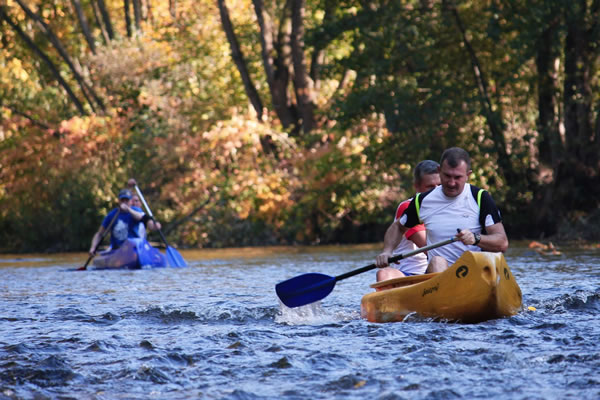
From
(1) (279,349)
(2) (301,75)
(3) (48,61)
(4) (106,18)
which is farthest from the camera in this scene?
(4) (106,18)

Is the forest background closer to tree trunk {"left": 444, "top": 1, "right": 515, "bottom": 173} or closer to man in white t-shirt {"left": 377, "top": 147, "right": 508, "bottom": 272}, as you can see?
tree trunk {"left": 444, "top": 1, "right": 515, "bottom": 173}

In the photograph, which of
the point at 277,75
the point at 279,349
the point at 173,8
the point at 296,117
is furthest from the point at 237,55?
the point at 279,349

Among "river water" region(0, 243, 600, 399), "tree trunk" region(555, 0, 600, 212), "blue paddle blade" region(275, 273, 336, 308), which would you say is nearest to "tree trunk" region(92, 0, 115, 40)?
"tree trunk" region(555, 0, 600, 212)

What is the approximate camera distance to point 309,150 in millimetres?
22875

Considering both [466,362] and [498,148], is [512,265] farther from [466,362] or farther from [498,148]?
[466,362]

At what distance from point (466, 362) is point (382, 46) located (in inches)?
580

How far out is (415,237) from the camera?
24.6 ft

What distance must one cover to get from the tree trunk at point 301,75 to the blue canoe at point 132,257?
8703 mm

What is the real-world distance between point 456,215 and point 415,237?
700mm

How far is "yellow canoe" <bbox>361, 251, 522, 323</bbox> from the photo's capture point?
639 cm

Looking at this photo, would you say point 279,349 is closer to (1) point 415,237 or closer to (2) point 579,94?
(1) point 415,237

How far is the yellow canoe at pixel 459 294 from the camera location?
21.0 feet

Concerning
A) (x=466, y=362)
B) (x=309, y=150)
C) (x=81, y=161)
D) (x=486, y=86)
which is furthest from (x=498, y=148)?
(x=466, y=362)

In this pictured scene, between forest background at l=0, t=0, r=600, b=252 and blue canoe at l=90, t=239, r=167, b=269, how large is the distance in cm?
589
